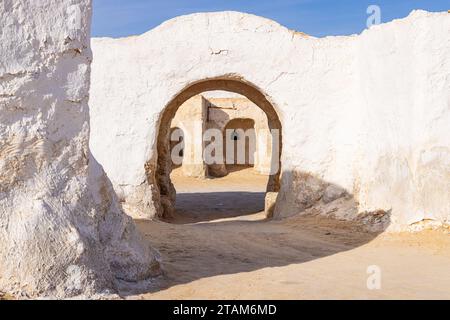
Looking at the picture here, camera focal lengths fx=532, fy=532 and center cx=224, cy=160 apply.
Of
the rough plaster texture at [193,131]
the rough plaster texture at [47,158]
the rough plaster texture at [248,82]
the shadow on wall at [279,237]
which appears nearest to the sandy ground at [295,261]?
the shadow on wall at [279,237]

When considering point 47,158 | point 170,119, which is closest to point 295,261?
point 47,158

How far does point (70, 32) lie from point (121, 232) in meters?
1.64

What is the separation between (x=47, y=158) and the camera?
3.82 m

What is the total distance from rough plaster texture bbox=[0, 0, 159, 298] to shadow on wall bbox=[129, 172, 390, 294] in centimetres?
71

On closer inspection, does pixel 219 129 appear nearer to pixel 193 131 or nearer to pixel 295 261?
pixel 193 131

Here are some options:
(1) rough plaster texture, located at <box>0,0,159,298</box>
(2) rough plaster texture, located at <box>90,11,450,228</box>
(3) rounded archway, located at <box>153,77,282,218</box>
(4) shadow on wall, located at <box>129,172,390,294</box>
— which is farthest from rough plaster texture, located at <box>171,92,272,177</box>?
(1) rough plaster texture, located at <box>0,0,159,298</box>

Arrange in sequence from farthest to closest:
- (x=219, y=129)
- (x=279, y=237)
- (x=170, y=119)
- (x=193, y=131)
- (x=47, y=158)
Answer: (x=219, y=129) → (x=193, y=131) → (x=170, y=119) → (x=279, y=237) → (x=47, y=158)

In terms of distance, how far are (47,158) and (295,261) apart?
2.82 meters

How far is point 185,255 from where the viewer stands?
5621 mm

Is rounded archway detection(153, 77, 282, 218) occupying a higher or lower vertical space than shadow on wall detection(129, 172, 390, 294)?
higher

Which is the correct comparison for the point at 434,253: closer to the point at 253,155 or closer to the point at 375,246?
the point at 375,246

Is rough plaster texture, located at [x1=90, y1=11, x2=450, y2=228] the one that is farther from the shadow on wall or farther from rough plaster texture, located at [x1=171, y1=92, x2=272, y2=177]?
rough plaster texture, located at [x1=171, y1=92, x2=272, y2=177]

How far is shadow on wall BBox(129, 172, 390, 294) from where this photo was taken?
5176mm

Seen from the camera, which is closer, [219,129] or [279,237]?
[279,237]
